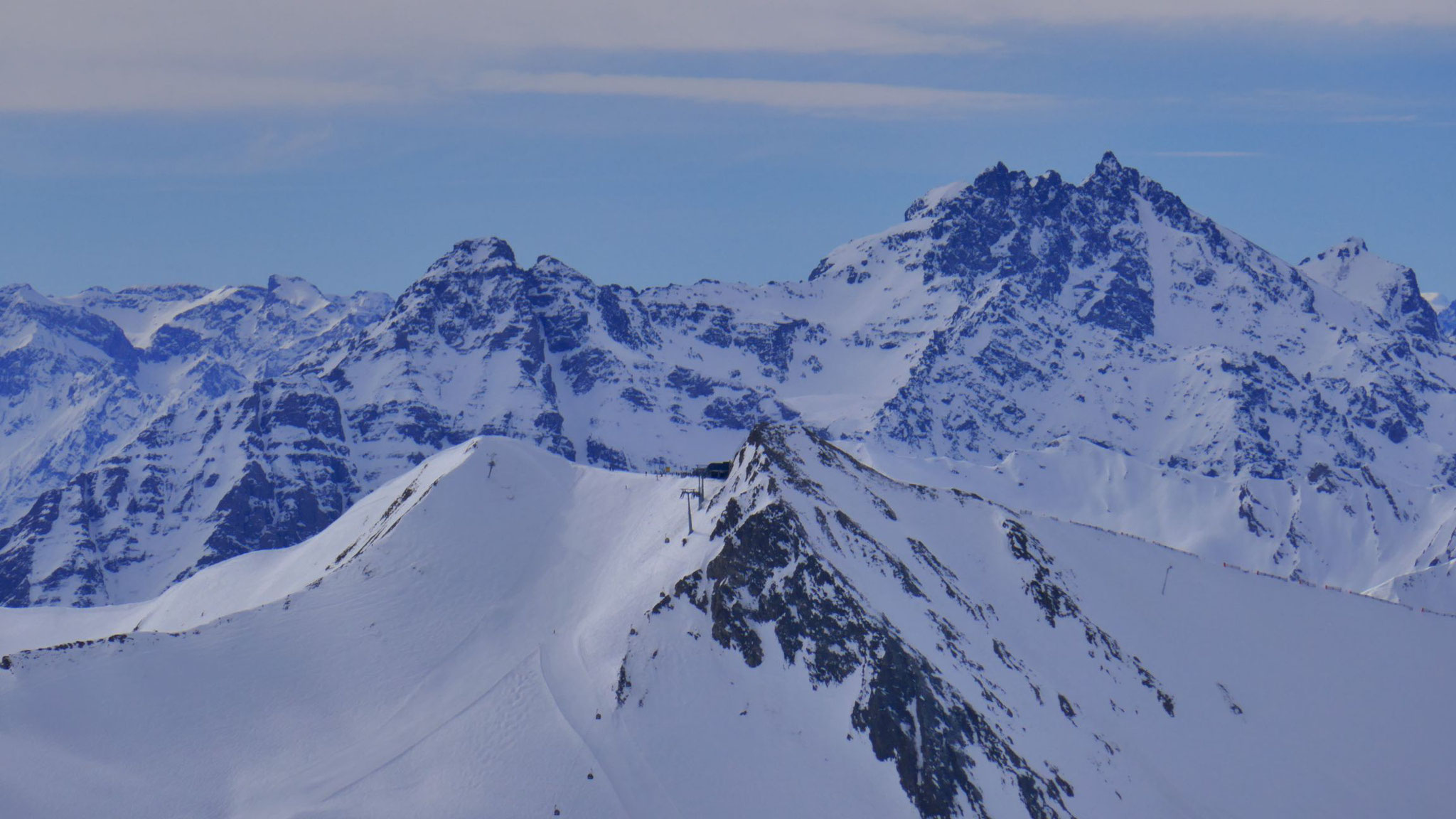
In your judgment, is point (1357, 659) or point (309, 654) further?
point (1357, 659)

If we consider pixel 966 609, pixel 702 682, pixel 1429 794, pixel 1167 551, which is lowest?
pixel 1429 794

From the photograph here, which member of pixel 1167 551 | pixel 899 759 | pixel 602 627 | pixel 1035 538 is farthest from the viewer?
pixel 1167 551

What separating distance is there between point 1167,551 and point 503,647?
9790 centimetres

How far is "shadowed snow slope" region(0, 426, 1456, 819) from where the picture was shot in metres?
95.4

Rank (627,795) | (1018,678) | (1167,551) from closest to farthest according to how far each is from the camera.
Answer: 1. (627,795)
2. (1018,678)
3. (1167,551)

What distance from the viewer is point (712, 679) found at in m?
103

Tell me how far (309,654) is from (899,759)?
52551 mm

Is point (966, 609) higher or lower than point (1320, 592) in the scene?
higher

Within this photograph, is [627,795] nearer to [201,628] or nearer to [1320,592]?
[201,628]

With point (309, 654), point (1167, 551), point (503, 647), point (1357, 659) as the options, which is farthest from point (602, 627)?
point (1357, 659)

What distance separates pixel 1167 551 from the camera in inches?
6673

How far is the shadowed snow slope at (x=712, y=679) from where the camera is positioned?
95.4m

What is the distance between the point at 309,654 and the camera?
112m

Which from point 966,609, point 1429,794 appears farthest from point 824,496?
point 1429,794
